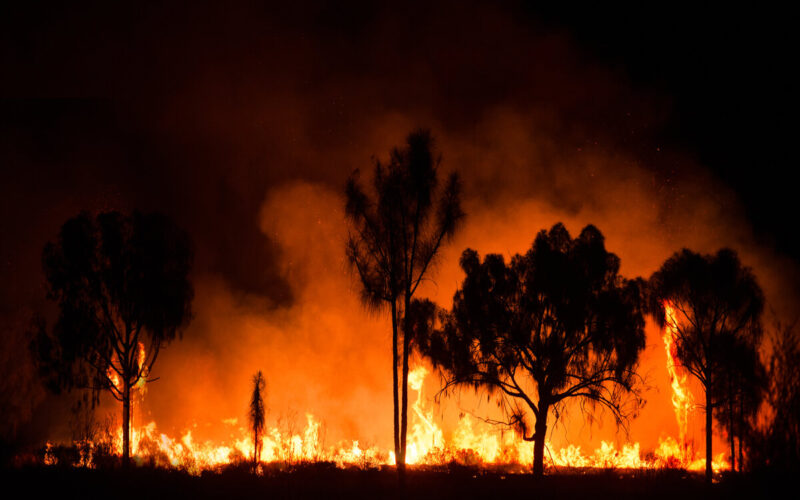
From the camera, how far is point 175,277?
2570 cm

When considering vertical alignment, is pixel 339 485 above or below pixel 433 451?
above

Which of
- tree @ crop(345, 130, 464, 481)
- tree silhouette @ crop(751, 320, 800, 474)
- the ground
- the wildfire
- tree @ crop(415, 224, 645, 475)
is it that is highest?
tree @ crop(345, 130, 464, 481)

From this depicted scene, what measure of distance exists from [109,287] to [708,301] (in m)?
25.6

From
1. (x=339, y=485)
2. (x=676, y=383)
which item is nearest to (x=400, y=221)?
(x=339, y=485)

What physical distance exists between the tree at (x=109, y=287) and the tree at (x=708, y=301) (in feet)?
67.4

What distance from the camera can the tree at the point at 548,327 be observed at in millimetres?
21969

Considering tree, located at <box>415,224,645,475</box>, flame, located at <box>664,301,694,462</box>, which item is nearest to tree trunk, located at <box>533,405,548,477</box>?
tree, located at <box>415,224,645,475</box>

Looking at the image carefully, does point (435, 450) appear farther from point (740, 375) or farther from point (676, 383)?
point (740, 375)

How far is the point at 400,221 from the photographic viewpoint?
21.8m

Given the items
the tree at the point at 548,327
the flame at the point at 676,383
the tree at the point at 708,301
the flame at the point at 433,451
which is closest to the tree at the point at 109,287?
the flame at the point at 433,451

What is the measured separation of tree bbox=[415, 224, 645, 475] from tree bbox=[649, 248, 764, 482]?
3925mm

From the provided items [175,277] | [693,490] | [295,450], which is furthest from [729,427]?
[175,277]

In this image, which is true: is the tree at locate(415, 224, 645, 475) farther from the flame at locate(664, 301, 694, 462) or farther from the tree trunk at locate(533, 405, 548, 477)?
the flame at locate(664, 301, 694, 462)

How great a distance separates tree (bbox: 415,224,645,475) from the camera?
22.0m
